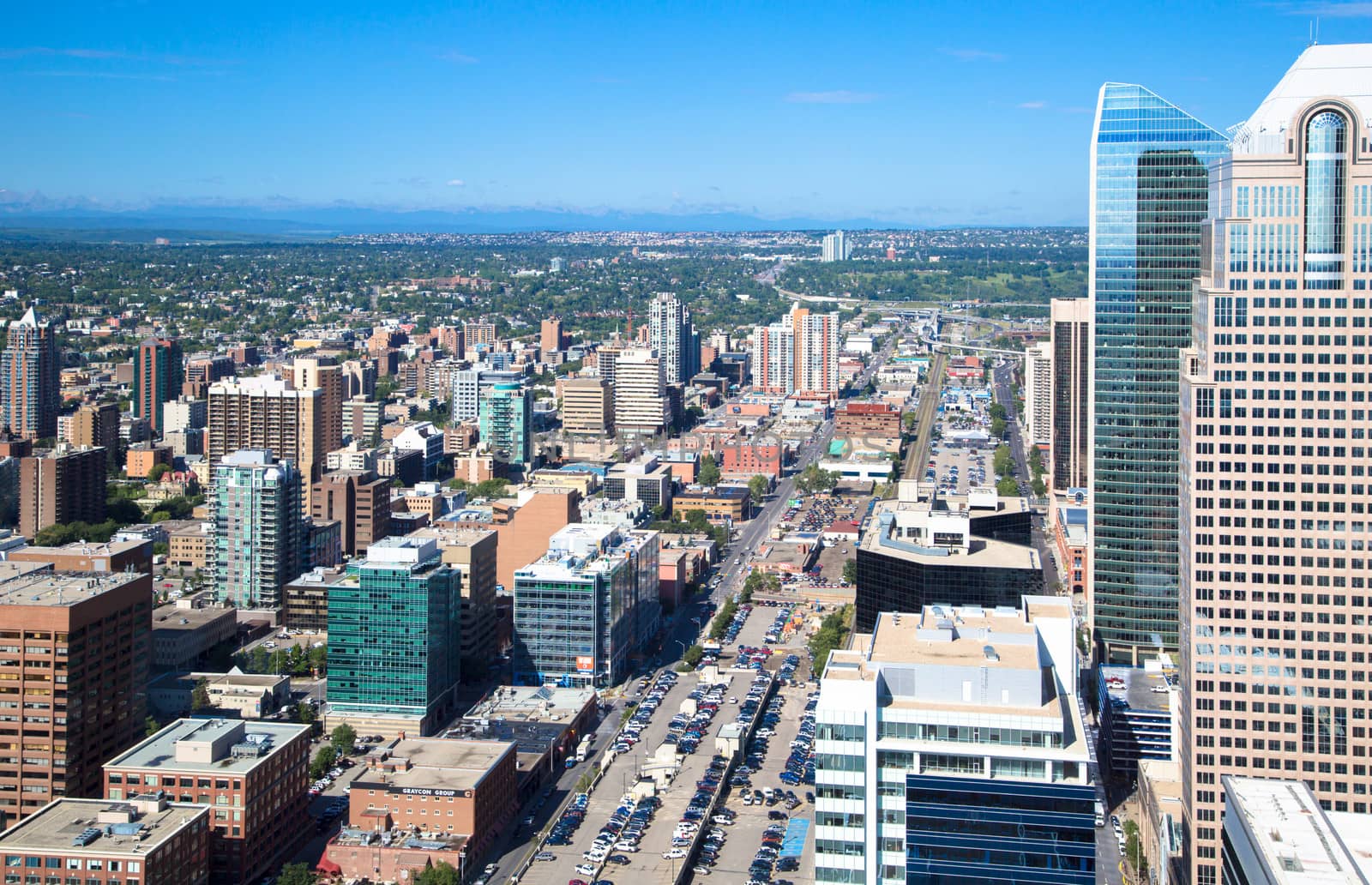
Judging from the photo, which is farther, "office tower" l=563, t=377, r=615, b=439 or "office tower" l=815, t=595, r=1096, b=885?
"office tower" l=563, t=377, r=615, b=439

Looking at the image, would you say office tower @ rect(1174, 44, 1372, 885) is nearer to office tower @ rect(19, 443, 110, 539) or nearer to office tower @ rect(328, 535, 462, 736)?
office tower @ rect(328, 535, 462, 736)

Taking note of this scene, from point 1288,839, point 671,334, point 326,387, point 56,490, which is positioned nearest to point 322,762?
point 1288,839

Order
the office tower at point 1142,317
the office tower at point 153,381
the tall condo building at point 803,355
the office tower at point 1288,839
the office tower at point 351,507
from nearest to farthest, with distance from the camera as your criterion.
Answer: the office tower at point 1288,839
the office tower at point 1142,317
the office tower at point 351,507
the office tower at point 153,381
the tall condo building at point 803,355

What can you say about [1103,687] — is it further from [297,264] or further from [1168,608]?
[297,264]

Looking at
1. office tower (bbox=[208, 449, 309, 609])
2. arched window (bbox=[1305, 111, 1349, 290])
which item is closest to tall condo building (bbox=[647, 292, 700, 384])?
office tower (bbox=[208, 449, 309, 609])

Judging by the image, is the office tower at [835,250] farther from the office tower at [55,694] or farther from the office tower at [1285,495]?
the office tower at [1285,495]

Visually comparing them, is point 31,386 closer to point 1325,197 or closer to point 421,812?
point 421,812

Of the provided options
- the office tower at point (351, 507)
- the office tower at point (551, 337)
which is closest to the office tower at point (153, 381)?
the office tower at point (351, 507)
